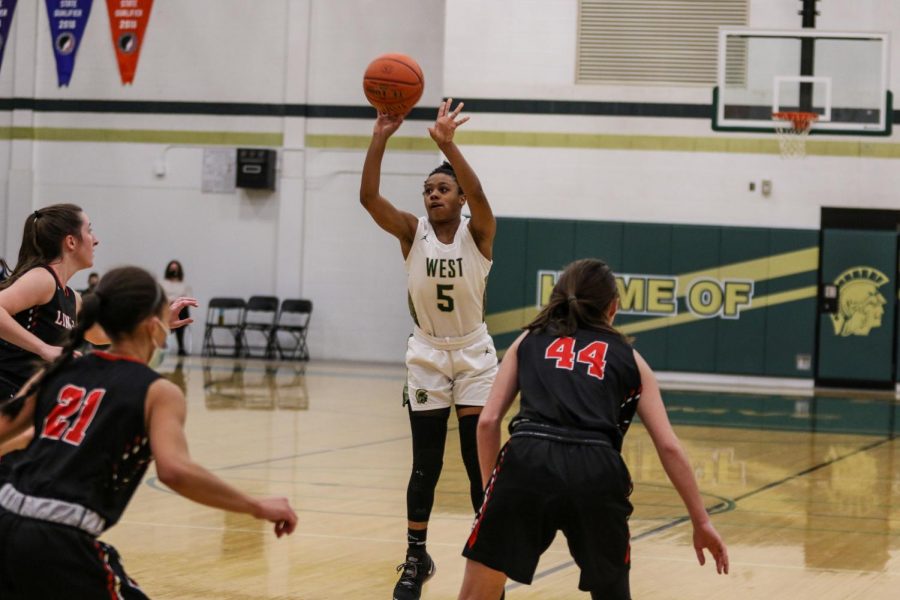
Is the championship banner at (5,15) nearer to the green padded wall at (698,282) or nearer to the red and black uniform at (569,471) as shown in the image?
the green padded wall at (698,282)

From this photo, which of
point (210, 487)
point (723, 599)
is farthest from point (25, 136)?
point (210, 487)

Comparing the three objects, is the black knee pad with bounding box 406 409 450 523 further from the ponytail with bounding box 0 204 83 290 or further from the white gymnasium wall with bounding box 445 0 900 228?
the white gymnasium wall with bounding box 445 0 900 228

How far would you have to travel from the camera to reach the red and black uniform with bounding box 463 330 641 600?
378cm

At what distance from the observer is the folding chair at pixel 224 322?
21406 mm

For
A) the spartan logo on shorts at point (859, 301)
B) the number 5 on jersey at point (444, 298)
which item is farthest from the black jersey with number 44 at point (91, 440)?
the spartan logo on shorts at point (859, 301)

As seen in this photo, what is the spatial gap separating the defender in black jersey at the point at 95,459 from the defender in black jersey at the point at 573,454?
32.5 inches

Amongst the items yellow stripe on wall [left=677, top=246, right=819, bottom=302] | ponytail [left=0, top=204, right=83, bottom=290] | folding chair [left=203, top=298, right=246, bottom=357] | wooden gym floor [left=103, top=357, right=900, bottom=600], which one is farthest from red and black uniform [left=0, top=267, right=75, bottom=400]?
folding chair [left=203, top=298, right=246, bottom=357]

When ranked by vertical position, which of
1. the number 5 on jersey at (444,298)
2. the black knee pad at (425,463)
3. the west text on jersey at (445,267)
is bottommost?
the black knee pad at (425,463)

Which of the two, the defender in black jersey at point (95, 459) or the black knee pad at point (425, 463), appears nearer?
the defender in black jersey at point (95, 459)

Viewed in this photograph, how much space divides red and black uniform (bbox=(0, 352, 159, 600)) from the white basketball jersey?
260 centimetres

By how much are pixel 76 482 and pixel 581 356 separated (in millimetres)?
1535

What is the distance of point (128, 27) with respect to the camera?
1850 centimetres

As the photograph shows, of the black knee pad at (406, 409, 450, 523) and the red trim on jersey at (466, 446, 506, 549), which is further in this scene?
the black knee pad at (406, 409, 450, 523)

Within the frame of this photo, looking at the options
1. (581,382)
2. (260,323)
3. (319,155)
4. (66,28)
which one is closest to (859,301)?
(319,155)
